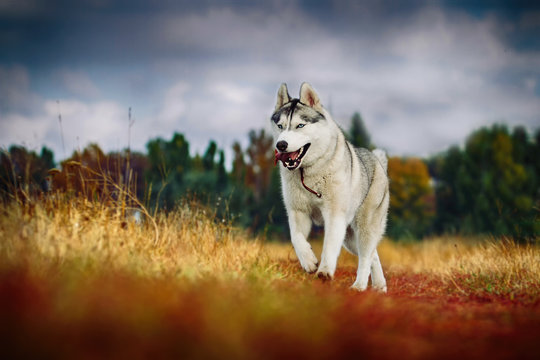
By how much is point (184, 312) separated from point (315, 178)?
3.03m

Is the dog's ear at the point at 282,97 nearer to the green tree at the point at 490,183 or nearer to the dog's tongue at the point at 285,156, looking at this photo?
the dog's tongue at the point at 285,156

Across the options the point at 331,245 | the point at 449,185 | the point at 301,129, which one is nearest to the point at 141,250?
the point at 331,245

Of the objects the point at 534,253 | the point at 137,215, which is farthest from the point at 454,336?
the point at 534,253

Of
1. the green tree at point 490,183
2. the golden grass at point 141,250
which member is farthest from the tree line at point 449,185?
the golden grass at point 141,250

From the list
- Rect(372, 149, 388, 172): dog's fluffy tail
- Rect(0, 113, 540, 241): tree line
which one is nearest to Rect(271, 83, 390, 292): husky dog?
Rect(372, 149, 388, 172): dog's fluffy tail

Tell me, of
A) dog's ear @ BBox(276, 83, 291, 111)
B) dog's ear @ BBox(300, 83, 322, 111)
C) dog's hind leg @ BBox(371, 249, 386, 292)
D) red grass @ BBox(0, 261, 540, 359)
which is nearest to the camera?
red grass @ BBox(0, 261, 540, 359)

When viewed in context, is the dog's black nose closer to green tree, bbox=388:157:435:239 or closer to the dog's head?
the dog's head

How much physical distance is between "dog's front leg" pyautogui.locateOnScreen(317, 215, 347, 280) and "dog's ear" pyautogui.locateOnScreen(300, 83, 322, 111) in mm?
1412

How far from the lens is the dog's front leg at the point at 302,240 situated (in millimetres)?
4988

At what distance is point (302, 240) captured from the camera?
5.08m

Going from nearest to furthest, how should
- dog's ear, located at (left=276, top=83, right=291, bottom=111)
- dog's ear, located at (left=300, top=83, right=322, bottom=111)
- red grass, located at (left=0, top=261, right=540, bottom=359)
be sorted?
red grass, located at (left=0, top=261, right=540, bottom=359) → dog's ear, located at (left=300, top=83, right=322, bottom=111) → dog's ear, located at (left=276, top=83, right=291, bottom=111)

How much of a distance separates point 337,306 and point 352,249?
3.21 meters

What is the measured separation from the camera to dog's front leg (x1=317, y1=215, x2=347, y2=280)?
4.75 meters

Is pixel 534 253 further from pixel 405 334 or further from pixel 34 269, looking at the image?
pixel 34 269
